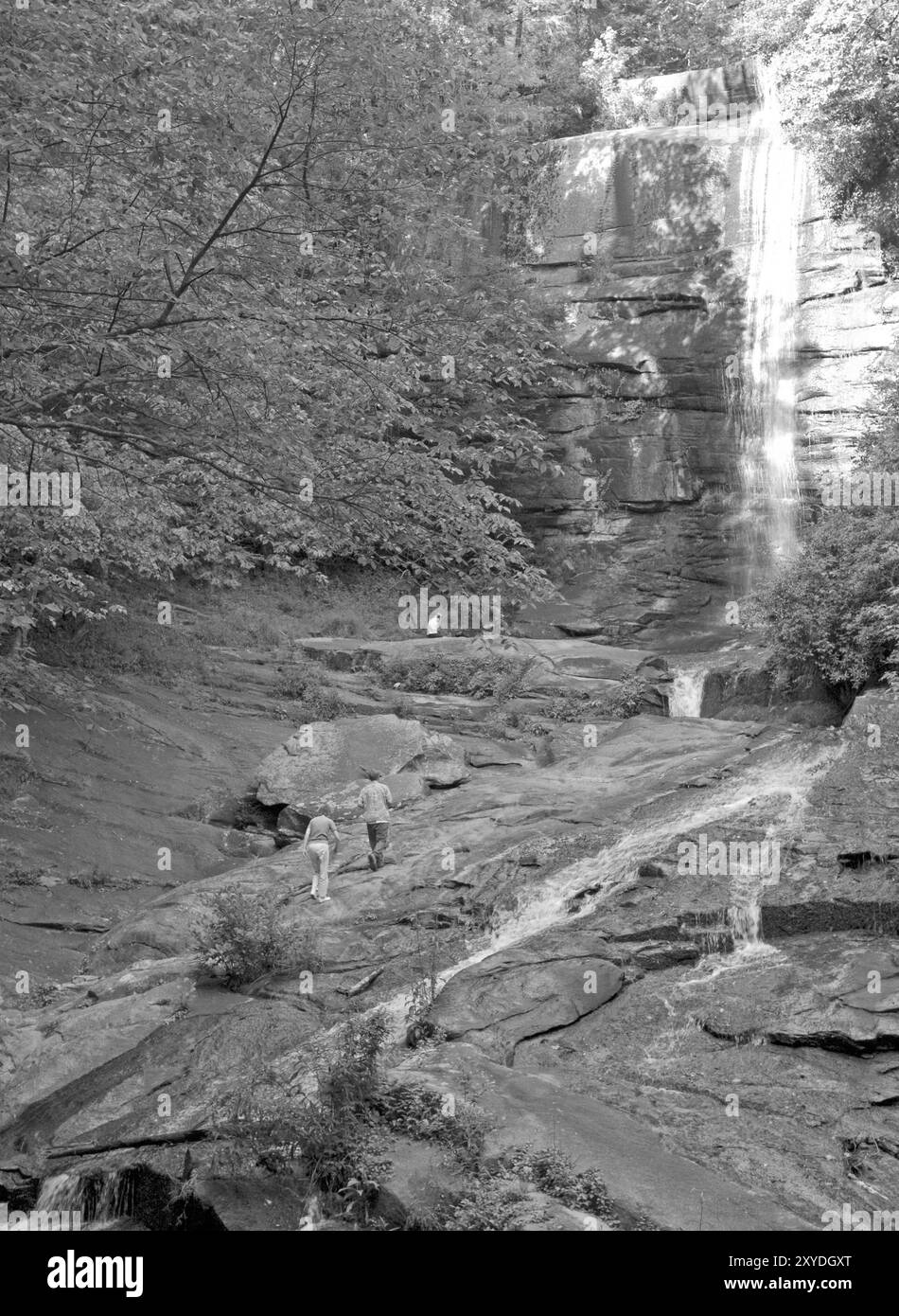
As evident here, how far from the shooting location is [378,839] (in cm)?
1352

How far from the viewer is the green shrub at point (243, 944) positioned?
1067cm

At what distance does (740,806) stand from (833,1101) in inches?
218

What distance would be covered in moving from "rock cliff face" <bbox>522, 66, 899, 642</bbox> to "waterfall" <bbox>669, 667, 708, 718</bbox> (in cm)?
618

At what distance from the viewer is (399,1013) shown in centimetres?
984

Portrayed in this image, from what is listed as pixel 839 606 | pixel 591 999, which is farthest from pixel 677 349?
pixel 591 999

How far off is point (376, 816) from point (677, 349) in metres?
19.9

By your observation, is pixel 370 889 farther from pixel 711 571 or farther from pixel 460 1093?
pixel 711 571

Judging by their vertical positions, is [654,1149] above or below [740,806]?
below

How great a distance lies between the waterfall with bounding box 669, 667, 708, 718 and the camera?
20.7 meters

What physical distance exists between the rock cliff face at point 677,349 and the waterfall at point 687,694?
618cm

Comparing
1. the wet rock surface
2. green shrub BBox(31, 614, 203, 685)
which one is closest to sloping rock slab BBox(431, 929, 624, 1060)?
the wet rock surface

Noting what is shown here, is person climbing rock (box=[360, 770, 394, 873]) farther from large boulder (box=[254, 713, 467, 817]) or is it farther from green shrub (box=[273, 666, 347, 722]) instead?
green shrub (box=[273, 666, 347, 722])
